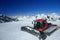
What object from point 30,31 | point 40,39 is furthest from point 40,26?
point 40,39

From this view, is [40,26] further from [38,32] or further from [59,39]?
[59,39]

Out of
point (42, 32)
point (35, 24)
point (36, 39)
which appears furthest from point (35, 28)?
point (36, 39)

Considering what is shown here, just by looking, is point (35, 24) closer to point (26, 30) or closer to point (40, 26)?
point (40, 26)

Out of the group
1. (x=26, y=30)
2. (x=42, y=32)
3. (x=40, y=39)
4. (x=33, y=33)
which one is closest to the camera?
(x=40, y=39)

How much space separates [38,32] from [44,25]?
1772 millimetres

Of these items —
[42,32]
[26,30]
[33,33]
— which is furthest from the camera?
[26,30]

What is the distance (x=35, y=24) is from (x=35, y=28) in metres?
0.65

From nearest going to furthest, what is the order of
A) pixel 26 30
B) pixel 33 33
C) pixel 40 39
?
pixel 40 39, pixel 33 33, pixel 26 30

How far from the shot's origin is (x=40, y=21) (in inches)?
635

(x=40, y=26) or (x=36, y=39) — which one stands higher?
(x=40, y=26)

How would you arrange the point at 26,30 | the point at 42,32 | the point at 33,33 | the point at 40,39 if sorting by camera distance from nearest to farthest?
the point at 40,39
the point at 42,32
the point at 33,33
the point at 26,30

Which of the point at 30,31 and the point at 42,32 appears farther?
the point at 30,31

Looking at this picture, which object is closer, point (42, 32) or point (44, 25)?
point (42, 32)

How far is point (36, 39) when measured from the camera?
13.3 m
